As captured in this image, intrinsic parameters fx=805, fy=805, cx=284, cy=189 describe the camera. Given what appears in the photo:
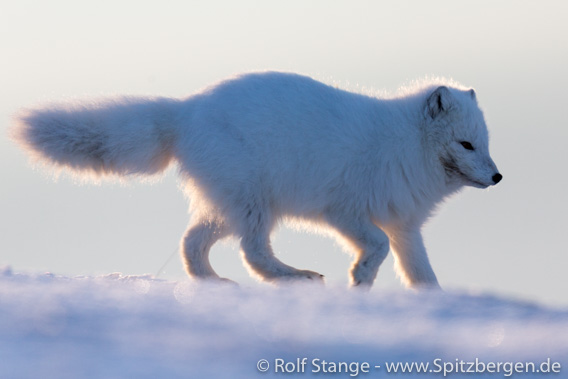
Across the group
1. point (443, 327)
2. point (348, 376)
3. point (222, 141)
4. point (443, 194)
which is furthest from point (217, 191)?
point (348, 376)

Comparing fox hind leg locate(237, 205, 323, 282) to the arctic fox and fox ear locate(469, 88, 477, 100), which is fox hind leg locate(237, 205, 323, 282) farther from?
fox ear locate(469, 88, 477, 100)

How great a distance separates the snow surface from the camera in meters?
2.19

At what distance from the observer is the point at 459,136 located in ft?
18.1

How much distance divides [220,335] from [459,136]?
136 inches

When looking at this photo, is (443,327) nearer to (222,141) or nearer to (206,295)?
(206,295)

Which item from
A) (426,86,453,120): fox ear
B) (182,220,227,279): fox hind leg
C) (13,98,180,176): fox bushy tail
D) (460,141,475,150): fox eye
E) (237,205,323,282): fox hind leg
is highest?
(426,86,453,120): fox ear

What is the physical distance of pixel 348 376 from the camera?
227cm

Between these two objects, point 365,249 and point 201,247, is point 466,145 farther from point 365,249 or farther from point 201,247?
point 201,247

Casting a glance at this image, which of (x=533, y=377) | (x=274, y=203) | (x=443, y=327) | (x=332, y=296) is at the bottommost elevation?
(x=274, y=203)

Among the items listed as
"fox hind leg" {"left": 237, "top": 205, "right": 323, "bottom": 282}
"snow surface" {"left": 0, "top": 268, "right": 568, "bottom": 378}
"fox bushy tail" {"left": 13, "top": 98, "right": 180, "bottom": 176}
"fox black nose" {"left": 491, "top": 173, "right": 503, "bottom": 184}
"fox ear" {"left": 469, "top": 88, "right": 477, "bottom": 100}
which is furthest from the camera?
"fox ear" {"left": 469, "top": 88, "right": 477, "bottom": 100}

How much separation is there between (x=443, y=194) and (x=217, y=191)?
1.68 meters

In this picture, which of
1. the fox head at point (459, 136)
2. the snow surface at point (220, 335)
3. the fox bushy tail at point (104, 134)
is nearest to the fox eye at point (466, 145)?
the fox head at point (459, 136)

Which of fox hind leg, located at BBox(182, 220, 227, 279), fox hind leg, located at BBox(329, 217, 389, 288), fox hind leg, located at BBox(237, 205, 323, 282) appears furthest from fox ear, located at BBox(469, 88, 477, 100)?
fox hind leg, located at BBox(182, 220, 227, 279)

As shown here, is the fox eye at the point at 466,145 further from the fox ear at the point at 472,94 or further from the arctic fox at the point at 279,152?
the fox ear at the point at 472,94
